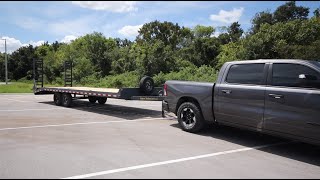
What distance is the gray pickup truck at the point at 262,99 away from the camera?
20.7ft

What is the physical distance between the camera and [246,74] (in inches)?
300

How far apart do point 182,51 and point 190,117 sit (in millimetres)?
42566

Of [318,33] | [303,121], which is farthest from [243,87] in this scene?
[318,33]

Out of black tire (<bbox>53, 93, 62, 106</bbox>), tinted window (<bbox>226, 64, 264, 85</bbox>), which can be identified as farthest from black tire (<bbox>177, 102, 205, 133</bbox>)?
black tire (<bbox>53, 93, 62, 106</bbox>)

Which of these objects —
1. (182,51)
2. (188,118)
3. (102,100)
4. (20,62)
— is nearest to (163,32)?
(182,51)

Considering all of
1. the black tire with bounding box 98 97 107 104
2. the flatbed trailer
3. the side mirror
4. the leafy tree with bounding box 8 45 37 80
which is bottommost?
the black tire with bounding box 98 97 107 104

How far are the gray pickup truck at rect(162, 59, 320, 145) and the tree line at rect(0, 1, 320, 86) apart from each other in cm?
1800

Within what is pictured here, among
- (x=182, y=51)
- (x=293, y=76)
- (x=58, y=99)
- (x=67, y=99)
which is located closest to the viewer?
(x=293, y=76)

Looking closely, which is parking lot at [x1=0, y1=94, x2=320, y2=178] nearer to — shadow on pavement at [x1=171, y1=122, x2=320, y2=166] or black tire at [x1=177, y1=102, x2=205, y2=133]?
shadow on pavement at [x1=171, y1=122, x2=320, y2=166]

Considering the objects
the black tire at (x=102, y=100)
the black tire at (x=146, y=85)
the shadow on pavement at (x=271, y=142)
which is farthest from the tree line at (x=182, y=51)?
the shadow on pavement at (x=271, y=142)

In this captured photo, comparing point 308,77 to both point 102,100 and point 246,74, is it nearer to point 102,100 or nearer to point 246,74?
point 246,74

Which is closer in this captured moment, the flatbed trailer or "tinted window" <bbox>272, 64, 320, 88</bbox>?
"tinted window" <bbox>272, 64, 320, 88</bbox>

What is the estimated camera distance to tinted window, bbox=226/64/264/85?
288 inches

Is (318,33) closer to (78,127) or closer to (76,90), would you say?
(76,90)
